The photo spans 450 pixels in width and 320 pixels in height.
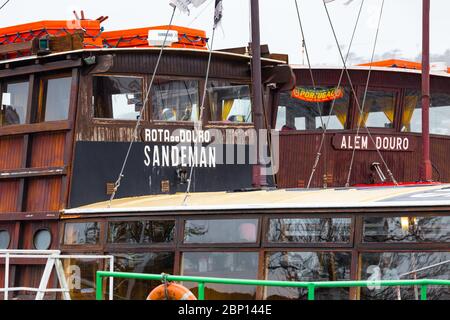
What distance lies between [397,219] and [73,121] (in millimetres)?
5195

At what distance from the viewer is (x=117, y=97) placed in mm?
13156

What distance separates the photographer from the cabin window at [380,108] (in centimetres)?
2231

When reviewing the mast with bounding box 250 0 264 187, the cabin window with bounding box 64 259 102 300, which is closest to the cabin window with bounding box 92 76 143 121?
the mast with bounding box 250 0 264 187

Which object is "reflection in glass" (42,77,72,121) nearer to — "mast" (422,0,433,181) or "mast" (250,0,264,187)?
"mast" (250,0,264,187)

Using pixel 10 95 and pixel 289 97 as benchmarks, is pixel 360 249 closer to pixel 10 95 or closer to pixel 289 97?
pixel 10 95

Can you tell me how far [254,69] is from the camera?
44.9 feet

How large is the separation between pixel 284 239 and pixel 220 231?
0.80 meters

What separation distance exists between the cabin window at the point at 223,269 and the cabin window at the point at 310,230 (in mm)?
324

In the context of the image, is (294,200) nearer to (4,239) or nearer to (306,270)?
(306,270)

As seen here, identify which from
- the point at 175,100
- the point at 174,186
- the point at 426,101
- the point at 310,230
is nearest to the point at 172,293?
the point at 310,230

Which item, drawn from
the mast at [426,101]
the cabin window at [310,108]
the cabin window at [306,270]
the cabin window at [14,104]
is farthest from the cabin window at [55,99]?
the cabin window at [310,108]

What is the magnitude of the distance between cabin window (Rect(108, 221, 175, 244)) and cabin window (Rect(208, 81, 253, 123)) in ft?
10.7

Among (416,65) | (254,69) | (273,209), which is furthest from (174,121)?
(416,65)
